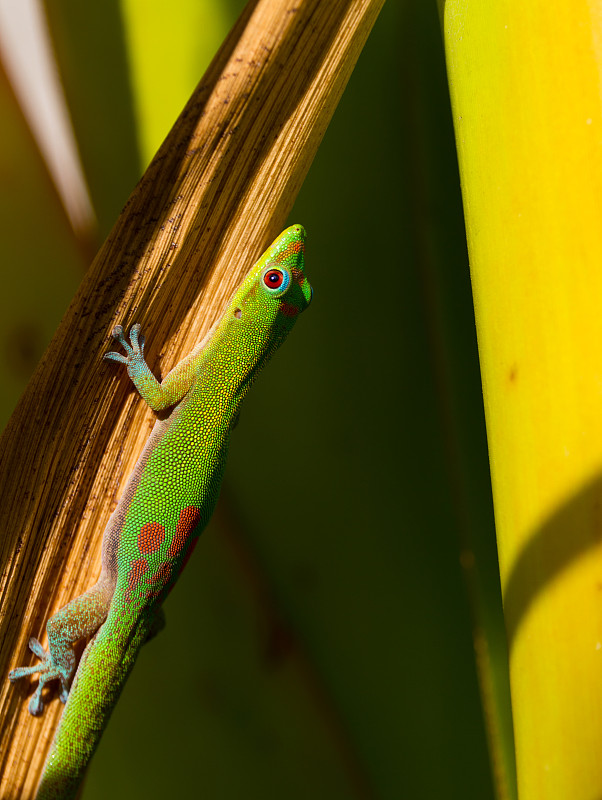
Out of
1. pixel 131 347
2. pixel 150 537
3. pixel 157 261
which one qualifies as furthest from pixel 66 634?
pixel 157 261

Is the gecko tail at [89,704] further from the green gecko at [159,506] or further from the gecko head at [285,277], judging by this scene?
the gecko head at [285,277]

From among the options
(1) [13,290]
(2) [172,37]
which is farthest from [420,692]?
(2) [172,37]

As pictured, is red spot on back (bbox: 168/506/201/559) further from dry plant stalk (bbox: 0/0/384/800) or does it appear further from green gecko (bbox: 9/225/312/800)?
dry plant stalk (bbox: 0/0/384/800)

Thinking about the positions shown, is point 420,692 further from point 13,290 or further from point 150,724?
point 13,290

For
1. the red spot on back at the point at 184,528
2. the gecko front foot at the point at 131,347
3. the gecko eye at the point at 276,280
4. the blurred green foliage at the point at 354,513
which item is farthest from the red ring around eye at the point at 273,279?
the red spot on back at the point at 184,528

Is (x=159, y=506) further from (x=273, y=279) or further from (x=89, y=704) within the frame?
(x=273, y=279)

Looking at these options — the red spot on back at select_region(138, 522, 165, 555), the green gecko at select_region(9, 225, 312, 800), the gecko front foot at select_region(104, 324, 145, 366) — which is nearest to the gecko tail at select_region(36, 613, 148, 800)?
the green gecko at select_region(9, 225, 312, 800)
